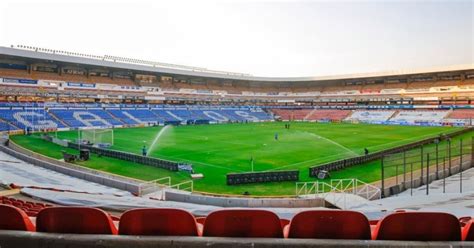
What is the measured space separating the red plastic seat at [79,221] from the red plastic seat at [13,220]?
235 mm

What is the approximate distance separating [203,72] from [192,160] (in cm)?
6659

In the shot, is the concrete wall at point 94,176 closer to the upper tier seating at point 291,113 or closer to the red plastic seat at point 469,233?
the red plastic seat at point 469,233

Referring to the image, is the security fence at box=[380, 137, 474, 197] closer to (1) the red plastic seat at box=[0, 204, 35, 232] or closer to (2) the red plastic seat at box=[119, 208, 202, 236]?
(2) the red plastic seat at box=[119, 208, 202, 236]

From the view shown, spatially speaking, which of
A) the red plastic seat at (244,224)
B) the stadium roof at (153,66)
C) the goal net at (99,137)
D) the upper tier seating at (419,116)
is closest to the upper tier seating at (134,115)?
the stadium roof at (153,66)

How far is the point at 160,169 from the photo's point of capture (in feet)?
81.3

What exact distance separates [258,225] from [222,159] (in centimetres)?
2541

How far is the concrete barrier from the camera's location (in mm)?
3459

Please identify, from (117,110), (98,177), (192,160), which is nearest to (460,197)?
(98,177)

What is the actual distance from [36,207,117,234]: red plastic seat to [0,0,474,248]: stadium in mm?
13

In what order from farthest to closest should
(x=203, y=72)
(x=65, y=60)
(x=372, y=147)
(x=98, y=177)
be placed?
(x=203, y=72), (x=65, y=60), (x=372, y=147), (x=98, y=177)

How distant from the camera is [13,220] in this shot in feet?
13.0

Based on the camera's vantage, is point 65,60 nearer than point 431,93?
Yes

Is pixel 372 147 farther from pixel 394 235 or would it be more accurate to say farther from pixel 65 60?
pixel 65 60

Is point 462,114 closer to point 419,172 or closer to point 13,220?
point 419,172
